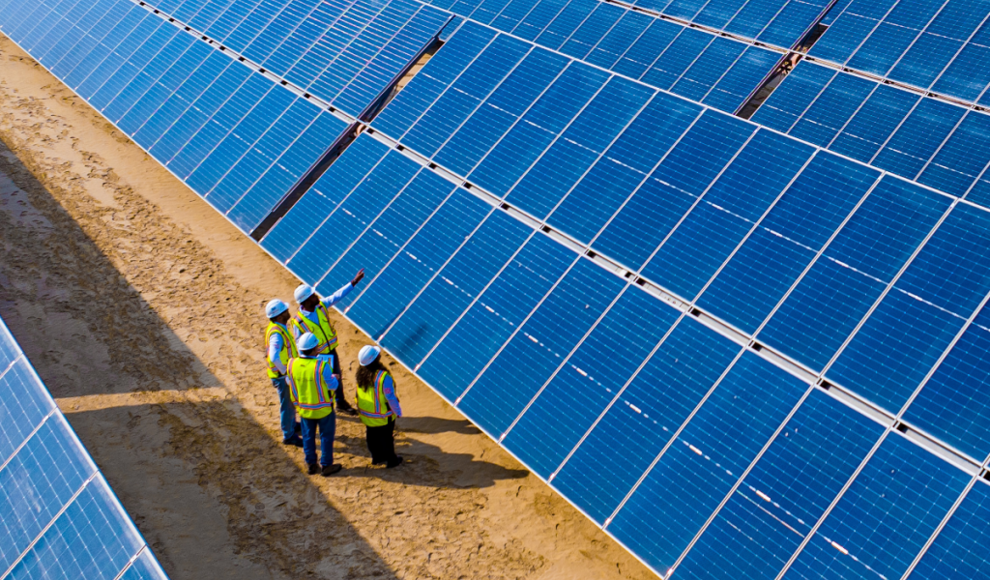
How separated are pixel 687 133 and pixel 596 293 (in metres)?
2.69

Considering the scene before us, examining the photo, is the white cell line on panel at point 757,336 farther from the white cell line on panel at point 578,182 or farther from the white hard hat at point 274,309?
the white hard hat at point 274,309

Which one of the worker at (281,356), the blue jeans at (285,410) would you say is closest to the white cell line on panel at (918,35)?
the worker at (281,356)

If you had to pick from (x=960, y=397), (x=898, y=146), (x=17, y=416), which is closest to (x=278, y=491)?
(x=17, y=416)

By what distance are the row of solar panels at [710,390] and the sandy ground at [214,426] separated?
4.95ft

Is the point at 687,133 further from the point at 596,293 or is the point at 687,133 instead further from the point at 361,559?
the point at 361,559

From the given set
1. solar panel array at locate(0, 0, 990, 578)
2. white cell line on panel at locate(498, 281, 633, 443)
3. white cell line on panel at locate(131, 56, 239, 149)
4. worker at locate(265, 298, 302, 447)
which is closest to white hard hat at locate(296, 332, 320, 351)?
worker at locate(265, 298, 302, 447)

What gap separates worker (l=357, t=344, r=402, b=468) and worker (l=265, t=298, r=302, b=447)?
133 centimetres

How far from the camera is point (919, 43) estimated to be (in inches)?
550

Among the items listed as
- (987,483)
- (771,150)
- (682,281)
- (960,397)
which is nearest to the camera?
(987,483)

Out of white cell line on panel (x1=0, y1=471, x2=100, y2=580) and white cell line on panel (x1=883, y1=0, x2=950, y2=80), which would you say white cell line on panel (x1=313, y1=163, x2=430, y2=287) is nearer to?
white cell line on panel (x1=0, y1=471, x2=100, y2=580)

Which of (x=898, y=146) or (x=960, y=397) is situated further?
(x=898, y=146)

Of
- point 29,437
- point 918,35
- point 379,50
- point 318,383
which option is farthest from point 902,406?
point 379,50

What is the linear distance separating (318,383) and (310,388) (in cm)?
13

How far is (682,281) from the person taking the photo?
28.3 ft
